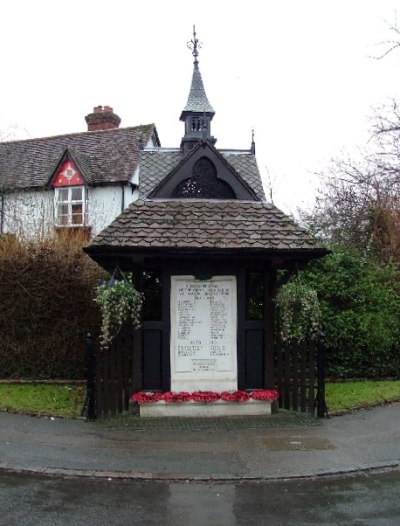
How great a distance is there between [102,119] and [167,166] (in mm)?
18766

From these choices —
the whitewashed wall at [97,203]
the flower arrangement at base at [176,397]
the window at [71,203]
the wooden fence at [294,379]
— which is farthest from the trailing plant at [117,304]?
the window at [71,203]

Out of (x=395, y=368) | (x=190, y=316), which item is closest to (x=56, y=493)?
(x=190, y=316)

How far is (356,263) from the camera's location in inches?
585

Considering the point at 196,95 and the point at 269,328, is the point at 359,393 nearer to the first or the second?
the point at 269,328

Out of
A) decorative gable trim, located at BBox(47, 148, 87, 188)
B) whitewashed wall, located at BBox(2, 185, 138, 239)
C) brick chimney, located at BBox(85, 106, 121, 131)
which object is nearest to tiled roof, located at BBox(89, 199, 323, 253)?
whitewashed wall, located at BBox(2, 185, 138, 239)

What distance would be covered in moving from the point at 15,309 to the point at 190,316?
538 centimetres

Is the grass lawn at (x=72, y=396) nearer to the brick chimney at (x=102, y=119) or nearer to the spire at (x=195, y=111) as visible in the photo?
the spire at (x=195, y=111)

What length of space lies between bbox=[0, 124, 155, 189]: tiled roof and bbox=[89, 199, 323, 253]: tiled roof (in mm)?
13931

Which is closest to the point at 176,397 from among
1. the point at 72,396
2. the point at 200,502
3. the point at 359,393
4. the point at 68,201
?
the point at 72,396

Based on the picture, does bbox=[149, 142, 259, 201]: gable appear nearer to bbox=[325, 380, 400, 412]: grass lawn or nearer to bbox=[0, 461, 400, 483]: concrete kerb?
bbox=[325, 380, 400, 412]: grass lawn

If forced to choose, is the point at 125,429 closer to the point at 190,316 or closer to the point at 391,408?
the point at 190,316

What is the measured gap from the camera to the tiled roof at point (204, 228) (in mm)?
9500

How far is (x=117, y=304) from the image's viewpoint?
31.0ft

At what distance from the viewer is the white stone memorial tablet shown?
32.7 feet
